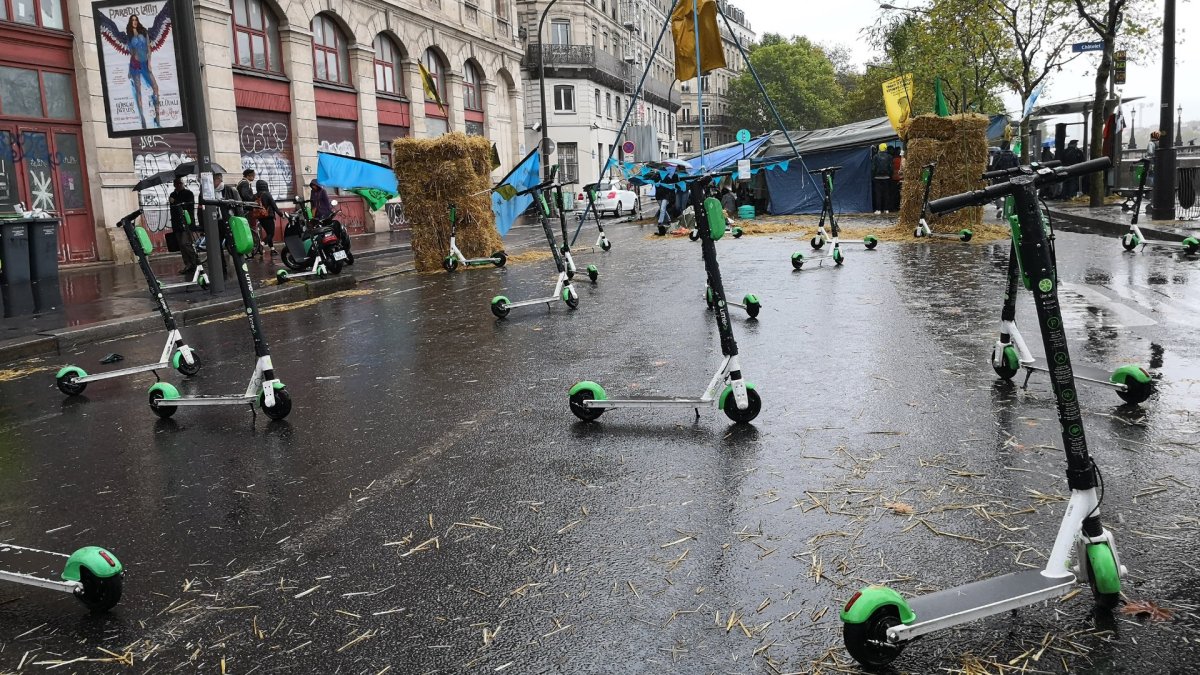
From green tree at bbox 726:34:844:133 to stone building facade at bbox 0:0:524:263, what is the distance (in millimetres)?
57697

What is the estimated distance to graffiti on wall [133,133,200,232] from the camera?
65.6 feet

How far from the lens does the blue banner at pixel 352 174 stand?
54.5ft

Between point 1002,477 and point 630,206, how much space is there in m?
38.1

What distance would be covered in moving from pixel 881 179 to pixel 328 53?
57.4 ft

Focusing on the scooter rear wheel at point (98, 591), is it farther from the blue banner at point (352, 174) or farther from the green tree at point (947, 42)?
the green tree at point (947, 42)

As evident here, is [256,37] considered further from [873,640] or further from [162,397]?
[873,640]

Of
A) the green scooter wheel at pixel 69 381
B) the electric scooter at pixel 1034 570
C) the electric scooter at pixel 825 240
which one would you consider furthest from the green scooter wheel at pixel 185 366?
the electric scooter at pixel 825 240

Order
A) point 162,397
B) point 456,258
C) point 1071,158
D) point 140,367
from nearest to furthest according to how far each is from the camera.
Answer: point 162,397
point 140,367
point 456,258
point 1071,158

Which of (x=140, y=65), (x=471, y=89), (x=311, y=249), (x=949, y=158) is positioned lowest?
(x=311, y=249)

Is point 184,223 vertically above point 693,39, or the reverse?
point 693,39

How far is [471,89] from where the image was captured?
3791 cm

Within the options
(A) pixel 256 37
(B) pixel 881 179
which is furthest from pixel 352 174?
(B) pixel 881 179

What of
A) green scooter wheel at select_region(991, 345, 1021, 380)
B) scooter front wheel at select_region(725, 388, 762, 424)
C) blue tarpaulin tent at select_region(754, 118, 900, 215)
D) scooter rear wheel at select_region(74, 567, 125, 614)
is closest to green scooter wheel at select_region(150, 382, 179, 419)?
scooter rear wheel at select_region(74, 567, 125, 614)

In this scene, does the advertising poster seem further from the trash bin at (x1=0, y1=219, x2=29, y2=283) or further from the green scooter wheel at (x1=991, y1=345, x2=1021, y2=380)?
the green scooter wheel at (x1=991, y1=345, x2=1021, y2=380)
